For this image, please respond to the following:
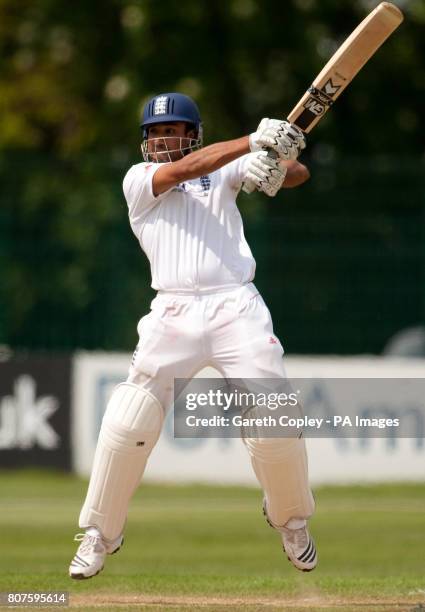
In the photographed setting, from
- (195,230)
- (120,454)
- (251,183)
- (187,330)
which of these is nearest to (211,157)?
(251,183)

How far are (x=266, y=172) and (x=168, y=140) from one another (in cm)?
55

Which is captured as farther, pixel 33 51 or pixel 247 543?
pixel 33 51

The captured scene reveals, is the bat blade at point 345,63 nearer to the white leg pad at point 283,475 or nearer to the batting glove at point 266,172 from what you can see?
the batting glove at point 266,172

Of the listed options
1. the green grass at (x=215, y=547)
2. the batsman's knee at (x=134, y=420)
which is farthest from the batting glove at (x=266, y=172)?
the green grass at (x=215, y=547)

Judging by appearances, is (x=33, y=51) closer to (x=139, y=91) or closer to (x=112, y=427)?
(x=139, y=91)

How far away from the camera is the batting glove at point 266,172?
18.5ft

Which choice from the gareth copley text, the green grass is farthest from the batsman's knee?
the gareth copley text

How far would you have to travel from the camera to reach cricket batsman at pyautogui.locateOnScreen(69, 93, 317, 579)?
5.80 meters

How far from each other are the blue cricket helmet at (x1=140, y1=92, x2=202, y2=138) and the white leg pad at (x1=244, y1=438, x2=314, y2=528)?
1.35 metres

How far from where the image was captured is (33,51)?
19219mm

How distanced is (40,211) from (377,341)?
3.08 metres

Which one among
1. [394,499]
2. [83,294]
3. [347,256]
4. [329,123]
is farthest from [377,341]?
[329,123]

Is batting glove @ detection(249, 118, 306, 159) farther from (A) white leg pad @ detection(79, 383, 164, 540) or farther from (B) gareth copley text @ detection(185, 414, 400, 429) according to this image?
(B) gareth copley text @ detection(185, 414, 400, 429)

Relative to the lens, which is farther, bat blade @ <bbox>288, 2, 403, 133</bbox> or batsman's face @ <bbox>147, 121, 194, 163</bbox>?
batsman's face @ <bbox>147, 121, 194, 163</bbox>
